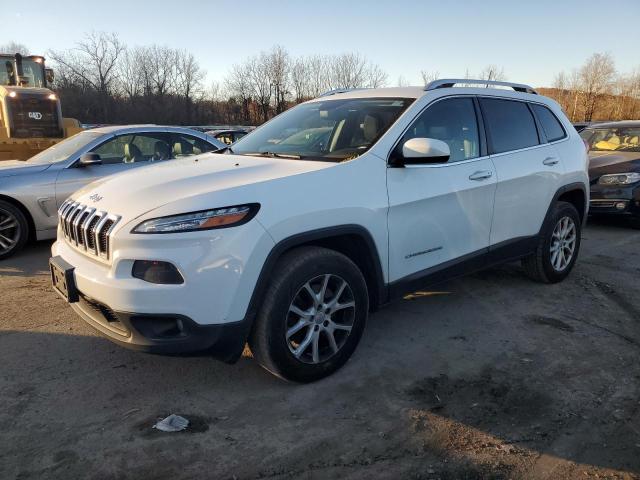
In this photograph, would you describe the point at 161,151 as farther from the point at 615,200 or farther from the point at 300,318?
the point at 615,200

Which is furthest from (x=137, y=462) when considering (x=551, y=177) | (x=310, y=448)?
(x=551, y=177)

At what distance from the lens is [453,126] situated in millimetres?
A: 3859

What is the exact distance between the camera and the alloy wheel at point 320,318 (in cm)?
293

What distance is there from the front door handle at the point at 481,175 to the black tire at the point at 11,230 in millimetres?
5125

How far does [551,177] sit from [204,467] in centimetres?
388

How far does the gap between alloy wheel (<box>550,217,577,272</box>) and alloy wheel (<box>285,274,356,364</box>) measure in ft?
8.77

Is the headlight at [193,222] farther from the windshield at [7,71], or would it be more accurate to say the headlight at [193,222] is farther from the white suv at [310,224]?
the windshield at [7,71]

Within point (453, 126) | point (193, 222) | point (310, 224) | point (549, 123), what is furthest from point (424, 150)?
point (549, 123)

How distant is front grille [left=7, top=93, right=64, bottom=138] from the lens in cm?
1008

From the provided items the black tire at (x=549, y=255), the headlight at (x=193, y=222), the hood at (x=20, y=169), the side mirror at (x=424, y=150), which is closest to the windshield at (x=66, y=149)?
the hood at (x=20, y=169)

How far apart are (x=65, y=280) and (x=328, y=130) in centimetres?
209

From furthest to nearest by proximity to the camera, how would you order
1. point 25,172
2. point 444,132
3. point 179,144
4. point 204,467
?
1. point 179,144
2. point 25,172
3. point 444,132
4. point 204,467

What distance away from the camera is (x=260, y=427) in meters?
2.67

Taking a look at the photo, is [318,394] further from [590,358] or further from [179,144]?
[179,144]
